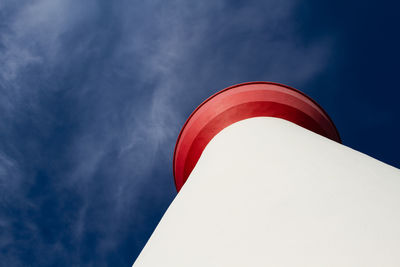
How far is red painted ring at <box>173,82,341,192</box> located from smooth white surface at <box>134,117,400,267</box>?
2.21m

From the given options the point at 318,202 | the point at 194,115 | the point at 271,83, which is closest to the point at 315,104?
the point at 271,83

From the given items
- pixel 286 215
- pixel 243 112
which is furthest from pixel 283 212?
pixel 243 112

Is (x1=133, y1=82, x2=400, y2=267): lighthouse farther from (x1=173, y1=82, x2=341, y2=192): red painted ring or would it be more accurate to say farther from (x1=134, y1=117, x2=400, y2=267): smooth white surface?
(x1=173, y1=82, x2=341, y2=192): red painted ring

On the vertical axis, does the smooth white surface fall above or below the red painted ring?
below

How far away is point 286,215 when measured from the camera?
1.53m

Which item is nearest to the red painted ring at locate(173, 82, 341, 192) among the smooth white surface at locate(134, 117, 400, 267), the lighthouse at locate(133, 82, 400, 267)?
the lighthouse at locate(133, 82, 400, 267)

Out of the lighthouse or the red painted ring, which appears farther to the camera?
the red painted ring

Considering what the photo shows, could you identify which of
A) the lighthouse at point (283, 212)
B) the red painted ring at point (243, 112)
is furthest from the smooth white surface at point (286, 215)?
the red painted ring at point (243, 112)

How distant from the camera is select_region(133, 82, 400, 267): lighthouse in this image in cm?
125

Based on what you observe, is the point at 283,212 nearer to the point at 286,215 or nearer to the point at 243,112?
the point at 286,215

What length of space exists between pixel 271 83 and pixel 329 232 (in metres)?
4.05

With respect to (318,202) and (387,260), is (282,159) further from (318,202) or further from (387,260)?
(387,260)

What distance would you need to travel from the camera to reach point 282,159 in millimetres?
2197

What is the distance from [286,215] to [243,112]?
10.3ft
